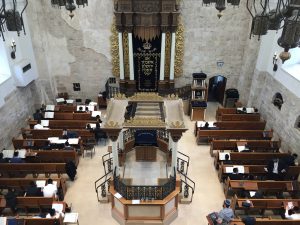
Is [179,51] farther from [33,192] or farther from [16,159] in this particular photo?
[33,192]

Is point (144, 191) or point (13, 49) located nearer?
point (144, 191)

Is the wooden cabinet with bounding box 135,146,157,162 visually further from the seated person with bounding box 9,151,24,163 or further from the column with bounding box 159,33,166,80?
the column with bounding box 159,33,166,80

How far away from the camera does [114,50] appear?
1548 cm

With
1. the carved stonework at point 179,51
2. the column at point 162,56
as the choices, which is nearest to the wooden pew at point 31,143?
the column at point 162,56

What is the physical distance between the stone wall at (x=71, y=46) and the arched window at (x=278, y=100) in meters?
8.78

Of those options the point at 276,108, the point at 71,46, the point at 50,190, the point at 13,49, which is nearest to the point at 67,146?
the point at 50,190

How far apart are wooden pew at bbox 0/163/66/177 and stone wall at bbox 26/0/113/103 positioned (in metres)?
6.13

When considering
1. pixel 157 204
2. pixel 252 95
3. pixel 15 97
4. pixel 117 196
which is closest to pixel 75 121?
pixel 15 97

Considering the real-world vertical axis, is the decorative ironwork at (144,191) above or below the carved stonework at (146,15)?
below

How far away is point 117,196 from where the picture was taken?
9.01 meters

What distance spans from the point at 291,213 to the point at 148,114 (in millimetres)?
5921

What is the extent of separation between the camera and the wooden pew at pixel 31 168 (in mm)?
10766

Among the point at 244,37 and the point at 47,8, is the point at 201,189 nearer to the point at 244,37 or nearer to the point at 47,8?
the point at 244,37

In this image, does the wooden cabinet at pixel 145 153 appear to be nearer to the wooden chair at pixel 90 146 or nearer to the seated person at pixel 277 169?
the wooden chair at pixel 90 146
